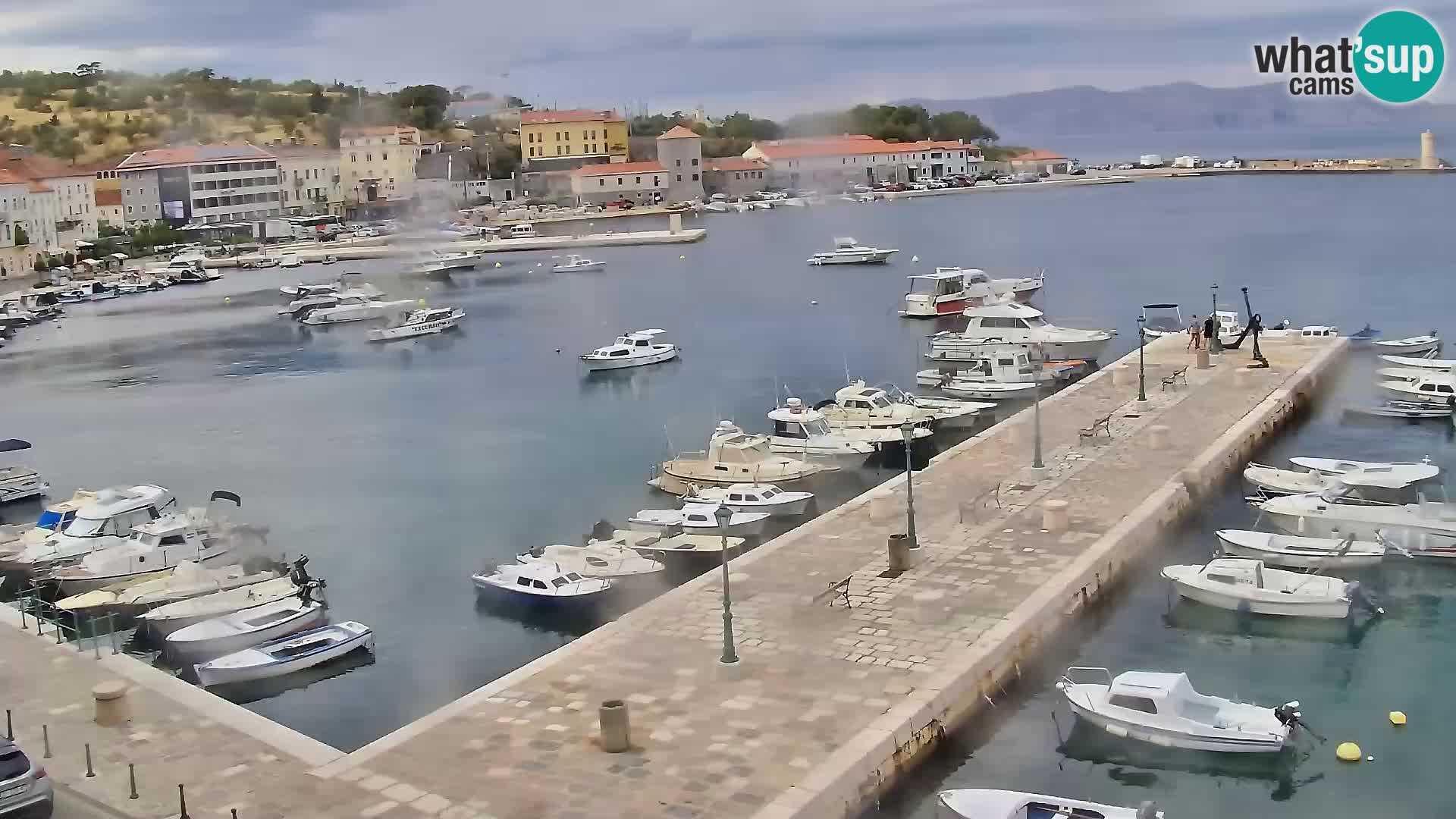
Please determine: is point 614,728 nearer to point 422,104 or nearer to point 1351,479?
point 1351,479

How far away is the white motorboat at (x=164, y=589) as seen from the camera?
36.2ft

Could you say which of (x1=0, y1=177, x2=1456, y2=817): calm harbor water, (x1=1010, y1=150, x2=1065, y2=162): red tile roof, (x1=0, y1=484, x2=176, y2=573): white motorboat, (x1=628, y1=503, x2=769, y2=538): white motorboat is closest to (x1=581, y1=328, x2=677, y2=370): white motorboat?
(x1=0, y1=177, x2=1456, y2=817): calm harbor water

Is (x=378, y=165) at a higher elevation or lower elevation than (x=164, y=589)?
higher

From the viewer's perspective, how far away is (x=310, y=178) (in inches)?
1821

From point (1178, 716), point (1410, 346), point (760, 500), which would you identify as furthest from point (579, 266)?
point (1178, 716)

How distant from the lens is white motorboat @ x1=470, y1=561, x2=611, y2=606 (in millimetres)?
10516

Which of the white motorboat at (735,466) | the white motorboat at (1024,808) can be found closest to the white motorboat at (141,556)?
the white motorboat at (735,466)

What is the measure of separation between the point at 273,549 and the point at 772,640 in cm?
667

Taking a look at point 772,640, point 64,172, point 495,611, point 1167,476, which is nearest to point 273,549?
point 495,611

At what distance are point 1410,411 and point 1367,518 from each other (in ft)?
18.6

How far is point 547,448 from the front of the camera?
17.8m

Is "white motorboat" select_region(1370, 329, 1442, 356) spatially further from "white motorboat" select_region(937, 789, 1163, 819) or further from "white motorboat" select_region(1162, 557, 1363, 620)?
"white motorboat" select_region(937, 789, 1163, 819)

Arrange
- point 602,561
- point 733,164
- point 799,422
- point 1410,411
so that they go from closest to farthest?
point 602,561, point 799,422, point 1410,411, point 733,164

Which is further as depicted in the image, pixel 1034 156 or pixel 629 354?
pixel 1034 156
